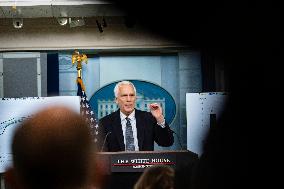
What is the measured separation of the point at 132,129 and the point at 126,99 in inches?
10.9

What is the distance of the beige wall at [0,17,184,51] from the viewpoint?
4.42 metres

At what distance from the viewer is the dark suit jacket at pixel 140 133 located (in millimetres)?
3389

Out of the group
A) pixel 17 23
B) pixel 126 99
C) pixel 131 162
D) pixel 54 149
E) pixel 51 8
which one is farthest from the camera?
pixel 17 23

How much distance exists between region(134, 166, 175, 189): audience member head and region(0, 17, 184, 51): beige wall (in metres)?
3.26

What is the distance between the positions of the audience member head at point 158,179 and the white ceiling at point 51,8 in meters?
2.65

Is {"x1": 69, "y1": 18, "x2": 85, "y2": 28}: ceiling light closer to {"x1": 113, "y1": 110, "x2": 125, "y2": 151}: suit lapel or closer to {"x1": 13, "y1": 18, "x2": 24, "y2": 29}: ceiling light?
{"x1": 13, "y1": 18, "x2": 24, "y2": 29}: ceiling light

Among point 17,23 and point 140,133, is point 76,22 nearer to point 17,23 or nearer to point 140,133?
point 17,23

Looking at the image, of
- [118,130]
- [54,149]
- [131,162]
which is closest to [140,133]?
[118,130]

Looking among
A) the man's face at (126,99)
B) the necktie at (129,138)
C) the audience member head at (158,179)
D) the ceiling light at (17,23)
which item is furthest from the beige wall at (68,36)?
the audience member head at (158,179)

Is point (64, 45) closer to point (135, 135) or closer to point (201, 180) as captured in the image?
point (135, 135)

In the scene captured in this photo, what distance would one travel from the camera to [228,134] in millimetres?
229

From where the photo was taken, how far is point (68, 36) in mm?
4457

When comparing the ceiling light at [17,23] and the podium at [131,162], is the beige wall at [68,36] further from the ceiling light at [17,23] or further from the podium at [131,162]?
the podium at [131,162]

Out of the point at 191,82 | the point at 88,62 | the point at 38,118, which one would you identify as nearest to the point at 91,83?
the point at 88,62
